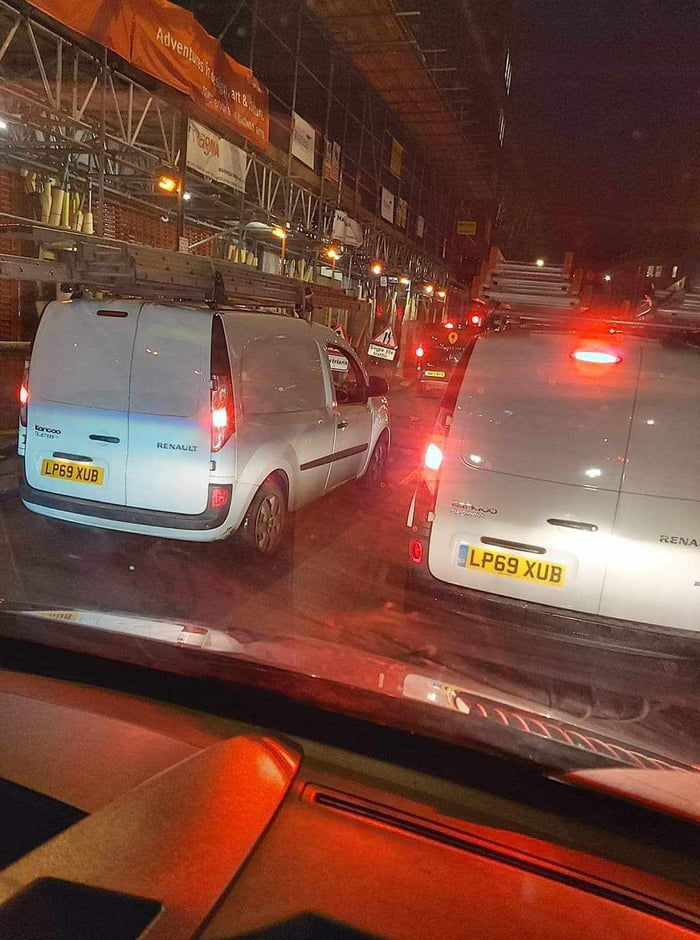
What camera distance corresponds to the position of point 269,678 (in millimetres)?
2160

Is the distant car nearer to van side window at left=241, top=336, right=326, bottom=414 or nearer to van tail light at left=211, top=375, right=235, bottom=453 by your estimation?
van side window at left=241, top=336, right=326, bottom=414

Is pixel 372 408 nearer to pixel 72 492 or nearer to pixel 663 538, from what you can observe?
pixel 72 492

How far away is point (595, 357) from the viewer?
386 centimetres

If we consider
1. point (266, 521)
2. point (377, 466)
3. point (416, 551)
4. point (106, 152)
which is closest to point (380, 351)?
point (106, 152)

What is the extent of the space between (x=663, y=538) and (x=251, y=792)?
2.70 meters

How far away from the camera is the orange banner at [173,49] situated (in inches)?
297

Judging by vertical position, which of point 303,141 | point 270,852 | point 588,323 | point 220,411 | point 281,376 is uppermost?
point 303,141

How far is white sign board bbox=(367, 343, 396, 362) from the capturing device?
17.8 meters

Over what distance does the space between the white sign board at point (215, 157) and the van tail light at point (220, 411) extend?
6741 mm

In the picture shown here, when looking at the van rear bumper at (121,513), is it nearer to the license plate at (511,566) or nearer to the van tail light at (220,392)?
the van tail light at (220,392)

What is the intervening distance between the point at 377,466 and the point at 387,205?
14.2 meters

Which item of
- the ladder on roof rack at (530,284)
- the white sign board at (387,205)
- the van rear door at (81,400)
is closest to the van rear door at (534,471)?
the van rear door at (81,400)

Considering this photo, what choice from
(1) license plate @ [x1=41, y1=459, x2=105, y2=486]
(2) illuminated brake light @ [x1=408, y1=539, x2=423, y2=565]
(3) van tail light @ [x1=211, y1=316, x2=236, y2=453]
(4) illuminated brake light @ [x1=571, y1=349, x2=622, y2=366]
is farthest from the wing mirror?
(4) illuminated brake light @ [x1=571, y1=349, x2=622, y2=366]

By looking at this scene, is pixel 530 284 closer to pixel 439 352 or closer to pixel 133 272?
pixel 133 272
